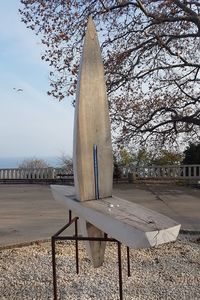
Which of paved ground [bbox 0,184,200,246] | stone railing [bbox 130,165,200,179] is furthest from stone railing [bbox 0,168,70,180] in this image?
paved ground [bbox 0,184,200,246]

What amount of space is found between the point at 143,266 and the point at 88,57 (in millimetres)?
2848

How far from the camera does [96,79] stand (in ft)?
15.8

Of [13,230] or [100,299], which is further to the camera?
[13,230]

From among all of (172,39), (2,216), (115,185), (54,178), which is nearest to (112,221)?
(2,216)

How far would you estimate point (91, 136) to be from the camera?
4734 millimetres

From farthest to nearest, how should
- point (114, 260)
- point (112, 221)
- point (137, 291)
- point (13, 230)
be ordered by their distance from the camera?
point (13, 230)
point (114, 260)
point (137, 291)
point (112, 221)

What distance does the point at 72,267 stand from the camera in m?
6.16

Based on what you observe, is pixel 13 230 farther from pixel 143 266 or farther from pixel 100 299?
pixel 100 299

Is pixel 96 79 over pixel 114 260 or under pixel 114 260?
over

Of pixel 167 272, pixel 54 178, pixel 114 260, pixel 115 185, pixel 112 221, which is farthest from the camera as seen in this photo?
pixel 54 178

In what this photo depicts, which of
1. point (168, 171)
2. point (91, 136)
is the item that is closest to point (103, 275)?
point (91, 136)

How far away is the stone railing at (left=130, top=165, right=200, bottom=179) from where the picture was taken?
21.7 meters

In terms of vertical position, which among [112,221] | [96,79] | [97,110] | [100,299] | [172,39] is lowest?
[100,299]

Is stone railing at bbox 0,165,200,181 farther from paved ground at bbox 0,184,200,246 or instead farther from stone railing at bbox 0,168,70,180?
paved ground at bbox 0,184,200,246
